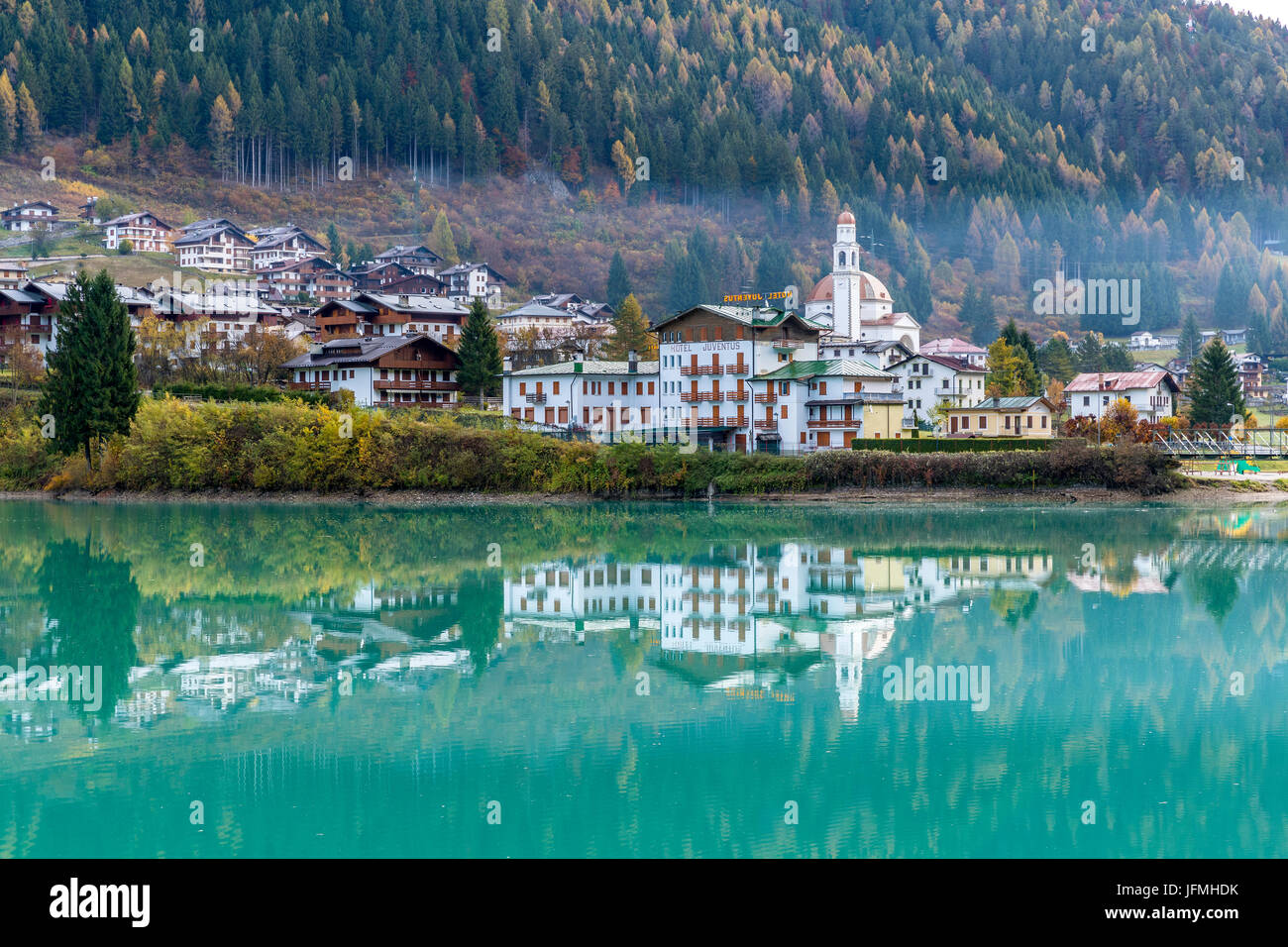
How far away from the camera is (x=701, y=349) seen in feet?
194

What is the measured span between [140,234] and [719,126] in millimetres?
71677

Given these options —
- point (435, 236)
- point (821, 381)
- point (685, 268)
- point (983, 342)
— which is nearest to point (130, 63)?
point (435, 236)

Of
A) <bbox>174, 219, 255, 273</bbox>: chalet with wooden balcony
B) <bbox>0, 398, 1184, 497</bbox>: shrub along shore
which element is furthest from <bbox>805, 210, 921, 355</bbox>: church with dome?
<bbox>174, 219, 255, 273</bbox>: chalet with wooden balcony

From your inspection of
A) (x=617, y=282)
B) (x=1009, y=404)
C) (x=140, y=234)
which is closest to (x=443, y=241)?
(x=617, y=282)

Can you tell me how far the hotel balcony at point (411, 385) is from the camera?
66188mm

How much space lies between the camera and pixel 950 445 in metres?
52.1

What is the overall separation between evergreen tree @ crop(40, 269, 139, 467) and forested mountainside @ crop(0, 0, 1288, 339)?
7823 centimetres

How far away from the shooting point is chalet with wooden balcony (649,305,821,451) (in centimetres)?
5784

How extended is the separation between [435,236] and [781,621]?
11970 centimetres

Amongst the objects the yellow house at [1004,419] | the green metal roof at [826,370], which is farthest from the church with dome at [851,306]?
the green metal roof at [826,370]

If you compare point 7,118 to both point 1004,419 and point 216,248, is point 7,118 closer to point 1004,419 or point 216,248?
point 216,248

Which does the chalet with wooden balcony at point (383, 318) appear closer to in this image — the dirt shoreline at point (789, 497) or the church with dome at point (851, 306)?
the church with dome at point (851, 306)

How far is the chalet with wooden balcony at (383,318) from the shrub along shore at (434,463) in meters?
25.5

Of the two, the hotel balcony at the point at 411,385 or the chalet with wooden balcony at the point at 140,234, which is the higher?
the chalet with wooden balcony at the point at 140,234
